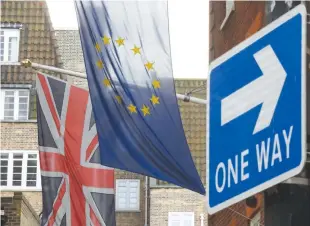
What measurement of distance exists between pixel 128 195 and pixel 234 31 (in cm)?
2950

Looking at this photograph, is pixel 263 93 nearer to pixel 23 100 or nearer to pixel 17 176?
pixel 17 176

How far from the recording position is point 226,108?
442 cm

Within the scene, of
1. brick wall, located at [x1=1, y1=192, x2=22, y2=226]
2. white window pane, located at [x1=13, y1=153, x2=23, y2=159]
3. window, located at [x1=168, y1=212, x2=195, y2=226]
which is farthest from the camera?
window, located at [x1=168, y1=212, x2=195, y2=226]

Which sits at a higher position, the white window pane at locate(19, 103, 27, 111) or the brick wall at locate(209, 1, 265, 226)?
the white window pane at locate(19, 103, 27, 111)

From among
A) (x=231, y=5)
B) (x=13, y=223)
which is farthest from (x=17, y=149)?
(x=231, y=5)

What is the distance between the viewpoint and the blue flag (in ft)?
37.6

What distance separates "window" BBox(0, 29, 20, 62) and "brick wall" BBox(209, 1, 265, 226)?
917 inches

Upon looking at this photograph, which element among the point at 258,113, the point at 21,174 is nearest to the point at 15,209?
the point at 21,174

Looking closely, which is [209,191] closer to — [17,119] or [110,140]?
[110,140]

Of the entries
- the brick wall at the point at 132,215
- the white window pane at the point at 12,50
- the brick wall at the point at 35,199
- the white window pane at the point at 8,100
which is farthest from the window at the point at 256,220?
the brick wall at the point at 132,215

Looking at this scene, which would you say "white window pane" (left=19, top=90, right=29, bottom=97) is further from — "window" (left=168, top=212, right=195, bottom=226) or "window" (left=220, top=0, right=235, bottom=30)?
"window" (left=220, top=0, right=235, bottom=30)

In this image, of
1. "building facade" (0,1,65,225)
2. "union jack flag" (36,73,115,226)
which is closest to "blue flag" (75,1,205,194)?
"union jack flag" (36,73,115,226)

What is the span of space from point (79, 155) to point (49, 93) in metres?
1.25

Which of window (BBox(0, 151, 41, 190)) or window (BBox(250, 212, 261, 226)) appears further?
window (BBox(0, 151, 41, 190))
